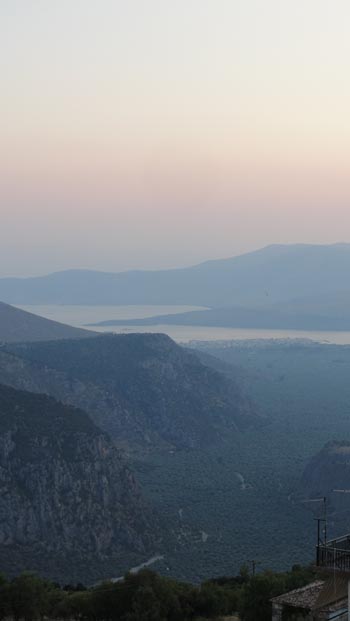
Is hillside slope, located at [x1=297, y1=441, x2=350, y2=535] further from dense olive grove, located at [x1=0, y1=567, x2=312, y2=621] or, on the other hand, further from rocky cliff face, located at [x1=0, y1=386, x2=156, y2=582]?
dense olive grove, located at [x1=0, y1=567, x2=312, y2=621]

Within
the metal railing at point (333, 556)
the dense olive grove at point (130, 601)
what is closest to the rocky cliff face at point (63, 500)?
the dense olive grove at point (130, 601)

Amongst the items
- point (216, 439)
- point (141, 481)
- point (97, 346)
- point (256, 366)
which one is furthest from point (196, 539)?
point (256, 366)

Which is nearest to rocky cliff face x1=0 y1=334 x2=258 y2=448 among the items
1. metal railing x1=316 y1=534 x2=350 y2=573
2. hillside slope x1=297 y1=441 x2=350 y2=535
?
hillside slope x1=297 y1=441 x2=350 y2=535

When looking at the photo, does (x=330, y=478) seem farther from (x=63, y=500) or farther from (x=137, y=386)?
(x=137, y=386)

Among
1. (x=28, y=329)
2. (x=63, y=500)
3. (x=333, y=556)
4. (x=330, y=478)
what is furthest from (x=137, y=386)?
(x=333, y=556)

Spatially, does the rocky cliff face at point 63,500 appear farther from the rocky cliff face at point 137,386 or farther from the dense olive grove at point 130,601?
the rocky cliff face at point 137,386

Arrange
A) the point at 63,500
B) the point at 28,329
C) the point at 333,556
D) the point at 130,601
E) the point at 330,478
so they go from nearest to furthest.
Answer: the point at 333,556
the point at 130,601
the point at 63,500
the point at 330,478
the point at 28,329
